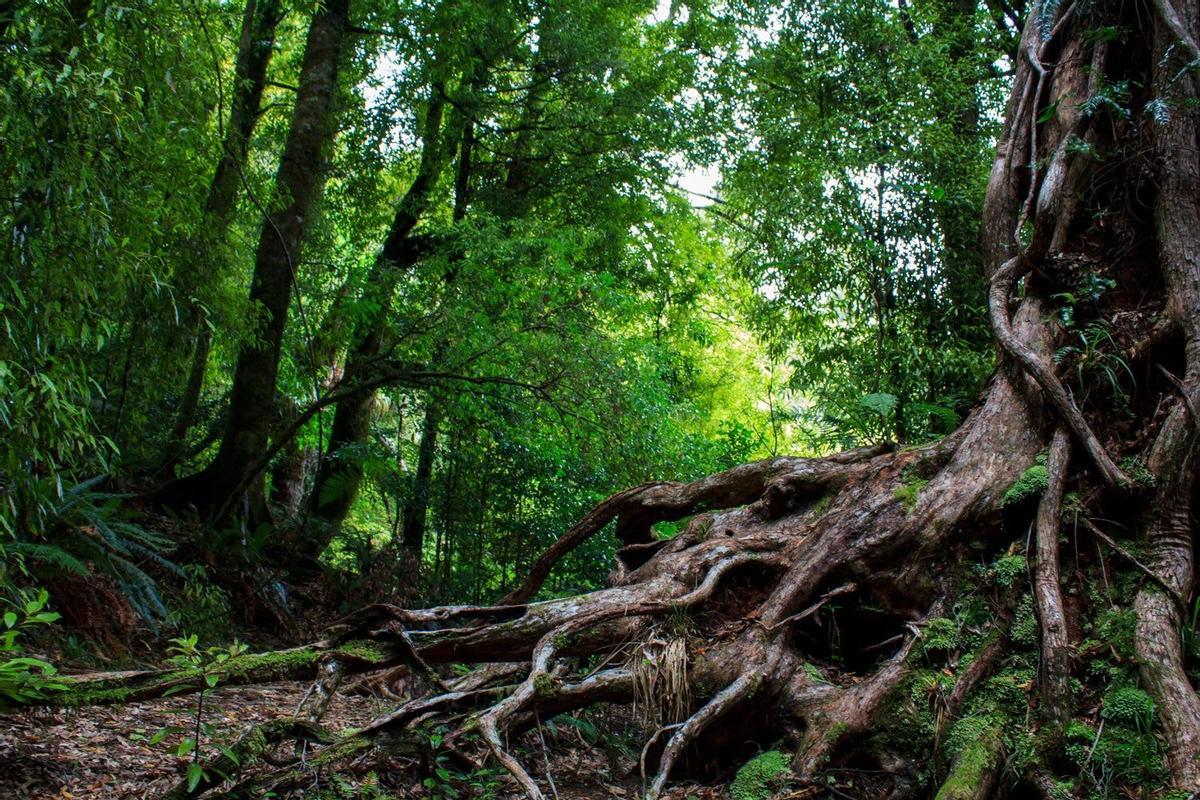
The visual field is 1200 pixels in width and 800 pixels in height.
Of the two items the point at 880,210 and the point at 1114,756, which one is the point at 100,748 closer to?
the point at 1114,756

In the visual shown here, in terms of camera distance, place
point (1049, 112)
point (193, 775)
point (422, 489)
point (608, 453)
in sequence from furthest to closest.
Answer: point (422, 489) → point (608, 453) → point (1049, 112) → point (193, 775)

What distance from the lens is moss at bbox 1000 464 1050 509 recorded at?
4.09 meters

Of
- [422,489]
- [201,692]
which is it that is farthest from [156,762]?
[422,489]

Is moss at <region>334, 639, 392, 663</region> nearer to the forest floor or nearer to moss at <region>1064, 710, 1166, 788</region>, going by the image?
the forest floor

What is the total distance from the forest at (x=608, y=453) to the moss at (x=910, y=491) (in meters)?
0.03

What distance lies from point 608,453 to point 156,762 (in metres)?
4.95

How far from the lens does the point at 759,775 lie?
3.60m

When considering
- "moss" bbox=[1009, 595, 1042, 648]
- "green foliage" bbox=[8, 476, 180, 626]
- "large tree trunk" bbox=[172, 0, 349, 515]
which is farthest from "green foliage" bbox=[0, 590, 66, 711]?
"large tree trunk" bbox=[172, 0, 349, 515]

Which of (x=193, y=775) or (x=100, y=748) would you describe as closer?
(x=193, y=775)

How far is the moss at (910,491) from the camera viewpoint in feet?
14.3

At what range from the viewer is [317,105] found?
8234mm

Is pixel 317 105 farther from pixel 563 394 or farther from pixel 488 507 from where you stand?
pixel 488 507

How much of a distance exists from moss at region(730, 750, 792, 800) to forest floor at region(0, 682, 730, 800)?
18cm

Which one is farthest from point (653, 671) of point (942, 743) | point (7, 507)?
point (7, 507)
